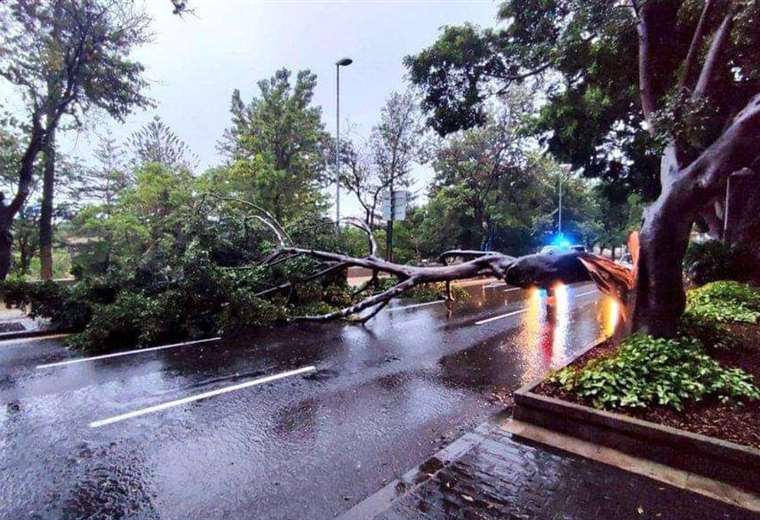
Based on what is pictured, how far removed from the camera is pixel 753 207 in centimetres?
1213

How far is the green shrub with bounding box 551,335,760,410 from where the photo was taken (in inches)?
147

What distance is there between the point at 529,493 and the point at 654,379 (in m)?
2.09

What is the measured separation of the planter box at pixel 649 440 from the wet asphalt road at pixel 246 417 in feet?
3.12

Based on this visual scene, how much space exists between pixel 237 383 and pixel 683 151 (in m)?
7.30

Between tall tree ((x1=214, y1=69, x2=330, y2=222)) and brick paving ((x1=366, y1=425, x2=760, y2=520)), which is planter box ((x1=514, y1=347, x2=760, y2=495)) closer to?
brick paving ((x1=366, y1=425, x2=760, y2=520))

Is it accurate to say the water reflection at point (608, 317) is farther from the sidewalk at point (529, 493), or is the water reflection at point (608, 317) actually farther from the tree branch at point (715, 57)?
the sidewalk at point (529, 493)

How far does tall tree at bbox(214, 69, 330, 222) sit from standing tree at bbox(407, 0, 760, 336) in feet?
31.8

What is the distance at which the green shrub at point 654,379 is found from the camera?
372 centimetres

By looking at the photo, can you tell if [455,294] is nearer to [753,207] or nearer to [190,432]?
[753,207]

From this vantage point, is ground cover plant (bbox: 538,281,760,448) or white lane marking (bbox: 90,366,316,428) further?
white lane marking (bbox: 90,366,316,428)

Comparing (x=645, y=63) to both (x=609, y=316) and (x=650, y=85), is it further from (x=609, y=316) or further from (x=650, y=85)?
(x=609, y=316)

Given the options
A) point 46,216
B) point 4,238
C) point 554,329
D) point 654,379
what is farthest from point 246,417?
point 46,216

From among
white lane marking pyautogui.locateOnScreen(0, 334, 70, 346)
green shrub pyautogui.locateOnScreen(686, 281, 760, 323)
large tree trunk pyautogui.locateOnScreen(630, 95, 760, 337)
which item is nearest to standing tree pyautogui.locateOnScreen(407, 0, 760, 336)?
large tree trunk pyautogui.locateOnScreen(630, 95, 760, 337)

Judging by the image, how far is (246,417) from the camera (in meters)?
4.60
